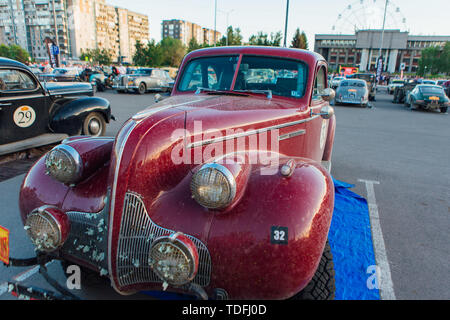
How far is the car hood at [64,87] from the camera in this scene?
6098 mm

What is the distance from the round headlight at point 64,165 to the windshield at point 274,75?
177cm

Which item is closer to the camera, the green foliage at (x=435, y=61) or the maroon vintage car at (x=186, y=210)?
the maroon vintage car at (x=186, y=210)

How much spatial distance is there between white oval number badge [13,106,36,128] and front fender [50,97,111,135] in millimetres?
423

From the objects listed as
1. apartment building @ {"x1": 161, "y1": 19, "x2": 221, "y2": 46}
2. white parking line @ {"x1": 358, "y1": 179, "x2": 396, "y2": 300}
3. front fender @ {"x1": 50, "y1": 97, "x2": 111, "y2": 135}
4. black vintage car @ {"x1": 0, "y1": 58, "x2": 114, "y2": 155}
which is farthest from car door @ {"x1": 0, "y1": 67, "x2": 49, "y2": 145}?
apartment building @ {"x1": 161, "y1": 19, "x2": 221, "y2": 46}

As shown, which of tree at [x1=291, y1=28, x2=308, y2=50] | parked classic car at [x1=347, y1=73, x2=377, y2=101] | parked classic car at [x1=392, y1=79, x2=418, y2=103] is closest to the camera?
parked classic car at [x1=392, y1=79, x2=418, y2=103]

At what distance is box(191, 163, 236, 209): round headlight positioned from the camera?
1618 millimetres

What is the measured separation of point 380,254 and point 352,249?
10.6 inches

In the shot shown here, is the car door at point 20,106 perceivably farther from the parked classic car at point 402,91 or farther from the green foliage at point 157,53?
the green foliage at point 157,53

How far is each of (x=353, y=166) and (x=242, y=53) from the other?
3.68m

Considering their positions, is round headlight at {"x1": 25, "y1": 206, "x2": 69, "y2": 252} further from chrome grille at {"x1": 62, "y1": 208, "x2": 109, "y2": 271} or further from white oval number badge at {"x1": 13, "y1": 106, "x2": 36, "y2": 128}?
white oval number badge at {"x1": 13, "y1": 106, "x2": 36, "y2": 128}

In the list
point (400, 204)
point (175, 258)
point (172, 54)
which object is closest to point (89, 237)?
point (175, 258)

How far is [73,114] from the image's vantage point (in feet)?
20.2

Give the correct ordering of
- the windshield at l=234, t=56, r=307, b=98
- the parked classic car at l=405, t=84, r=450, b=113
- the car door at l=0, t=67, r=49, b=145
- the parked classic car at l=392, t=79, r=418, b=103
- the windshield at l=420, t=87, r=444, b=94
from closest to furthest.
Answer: the windshield at l=234, t=56, r=307, b=98, the car door at l=0, t=67, r=49, b=145, the parked classic car at l=405, t=84, r=450, b=113, the windshield at l=420, t=87, r=444, b=94, the parked classic car at l=392, t=79, r=418, b=103

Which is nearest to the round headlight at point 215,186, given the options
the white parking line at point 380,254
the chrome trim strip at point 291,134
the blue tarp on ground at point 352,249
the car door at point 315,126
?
the chrome trim strip at point 291,134
